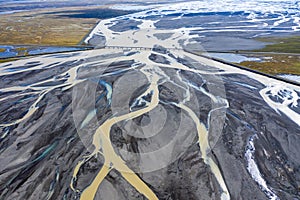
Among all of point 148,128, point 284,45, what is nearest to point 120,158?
point 148,128

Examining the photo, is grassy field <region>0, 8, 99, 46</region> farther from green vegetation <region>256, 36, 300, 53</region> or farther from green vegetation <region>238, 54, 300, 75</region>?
green vegetation <region>256, 36, 300, 53</region>

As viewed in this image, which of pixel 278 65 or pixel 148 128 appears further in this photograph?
pixel 278 65

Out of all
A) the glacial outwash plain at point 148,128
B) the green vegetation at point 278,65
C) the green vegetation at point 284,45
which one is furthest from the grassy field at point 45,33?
the green vegetation at point 284,45

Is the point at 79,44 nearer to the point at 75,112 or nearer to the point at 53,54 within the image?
the point at 53,54

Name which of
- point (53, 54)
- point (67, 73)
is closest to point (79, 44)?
point (53, 54)

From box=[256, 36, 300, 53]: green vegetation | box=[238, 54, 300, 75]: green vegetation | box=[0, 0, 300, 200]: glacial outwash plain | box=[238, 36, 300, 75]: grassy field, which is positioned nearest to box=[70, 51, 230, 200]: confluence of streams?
box=[0, 0, 300, 200]: glacial outwash plain

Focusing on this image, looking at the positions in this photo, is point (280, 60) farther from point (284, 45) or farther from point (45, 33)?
point (45, 33)
